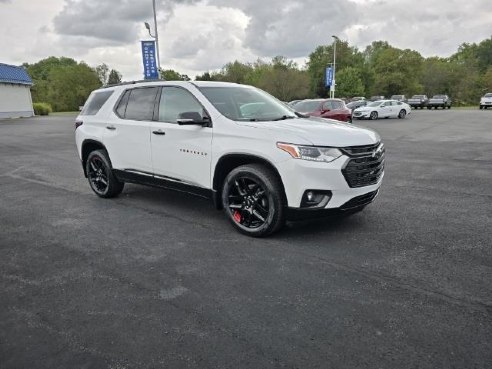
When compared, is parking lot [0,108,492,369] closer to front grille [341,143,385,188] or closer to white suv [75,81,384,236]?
white suv [75,81,384,236]

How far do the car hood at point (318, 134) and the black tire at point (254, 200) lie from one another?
47 centimetres

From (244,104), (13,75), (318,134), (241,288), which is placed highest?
(13,75)

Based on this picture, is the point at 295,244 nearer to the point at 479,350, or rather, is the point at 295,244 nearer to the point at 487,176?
the point at 479,350

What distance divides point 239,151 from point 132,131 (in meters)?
2.05

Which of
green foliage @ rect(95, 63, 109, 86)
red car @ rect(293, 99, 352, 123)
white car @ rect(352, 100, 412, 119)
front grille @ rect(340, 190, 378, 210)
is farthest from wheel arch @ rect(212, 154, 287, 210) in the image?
green foliage @ rect(95, 63, 109, 86)

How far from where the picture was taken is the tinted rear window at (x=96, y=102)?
6406 millimetres

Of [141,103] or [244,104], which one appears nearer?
[244,104]

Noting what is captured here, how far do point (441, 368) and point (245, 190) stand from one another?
2.80 m

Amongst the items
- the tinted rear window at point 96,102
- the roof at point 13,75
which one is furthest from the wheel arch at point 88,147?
the roof at point 13,75

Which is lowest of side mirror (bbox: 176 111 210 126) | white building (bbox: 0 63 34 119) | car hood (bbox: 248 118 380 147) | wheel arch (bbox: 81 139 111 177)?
wheel arch (bbox: 81 139 111 177)

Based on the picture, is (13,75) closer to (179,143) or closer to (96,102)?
(96,102)

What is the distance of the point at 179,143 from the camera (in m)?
5.10

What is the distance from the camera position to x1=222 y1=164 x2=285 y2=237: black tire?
4.34m

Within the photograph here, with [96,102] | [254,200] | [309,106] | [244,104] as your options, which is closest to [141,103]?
[96,102]
